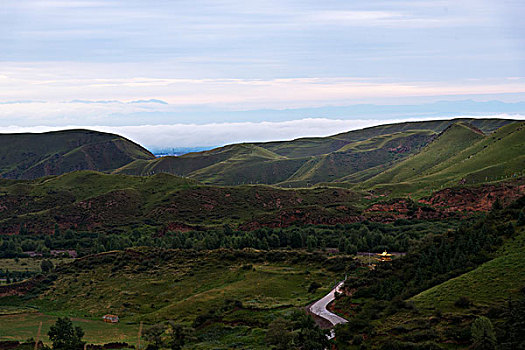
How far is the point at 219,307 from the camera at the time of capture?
78.8m

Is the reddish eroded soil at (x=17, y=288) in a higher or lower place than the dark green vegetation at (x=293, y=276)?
lower

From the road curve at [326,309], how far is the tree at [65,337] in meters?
28.6

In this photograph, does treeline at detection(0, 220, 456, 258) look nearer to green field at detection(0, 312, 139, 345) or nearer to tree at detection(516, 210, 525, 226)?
tree at detection(516, 210, 525, 226)

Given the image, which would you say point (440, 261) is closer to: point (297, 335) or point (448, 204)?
point (297, 335)

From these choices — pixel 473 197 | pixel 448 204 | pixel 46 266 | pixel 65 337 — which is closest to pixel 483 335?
pixel 65 337

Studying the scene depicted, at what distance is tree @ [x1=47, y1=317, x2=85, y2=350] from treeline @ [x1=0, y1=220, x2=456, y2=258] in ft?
208

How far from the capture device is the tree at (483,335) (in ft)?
130

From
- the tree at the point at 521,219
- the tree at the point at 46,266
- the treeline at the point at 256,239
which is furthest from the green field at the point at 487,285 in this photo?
the tree at the point at 46,266

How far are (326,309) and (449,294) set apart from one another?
1894 cm

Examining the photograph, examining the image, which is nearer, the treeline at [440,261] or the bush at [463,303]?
the bush at [463,303]

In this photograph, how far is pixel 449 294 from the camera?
5281cm

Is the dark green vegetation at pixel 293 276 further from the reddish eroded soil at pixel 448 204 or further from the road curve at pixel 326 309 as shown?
the road curve at pixel 326 309

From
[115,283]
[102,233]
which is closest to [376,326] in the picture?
[115,283]

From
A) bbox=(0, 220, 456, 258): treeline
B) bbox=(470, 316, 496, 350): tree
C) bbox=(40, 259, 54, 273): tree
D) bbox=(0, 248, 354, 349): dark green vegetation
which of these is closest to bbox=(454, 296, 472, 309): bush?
bbox=(470, 316, 496, 350): tree
